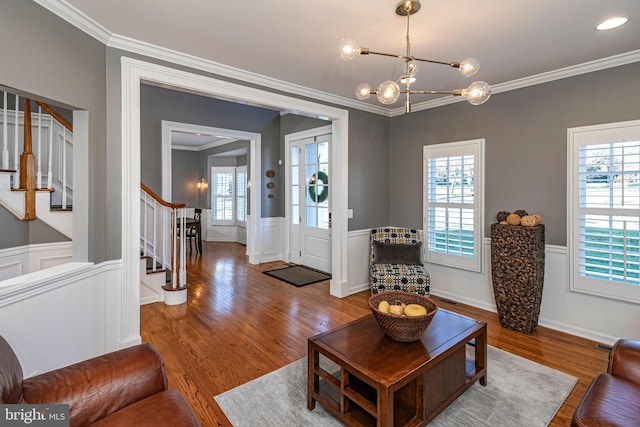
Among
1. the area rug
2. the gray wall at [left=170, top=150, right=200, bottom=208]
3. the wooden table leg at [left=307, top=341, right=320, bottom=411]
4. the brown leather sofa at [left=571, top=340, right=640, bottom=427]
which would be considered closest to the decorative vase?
the area rug

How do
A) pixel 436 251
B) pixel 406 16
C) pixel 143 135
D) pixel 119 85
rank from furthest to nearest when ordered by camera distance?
pixel 143 135
pixel 436 251
pixel 119 85
pixel 406 16

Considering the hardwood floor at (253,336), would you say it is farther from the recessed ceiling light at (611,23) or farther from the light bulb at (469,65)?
the recessed ceiling light at (611,23)

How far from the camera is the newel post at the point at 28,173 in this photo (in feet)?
10.3

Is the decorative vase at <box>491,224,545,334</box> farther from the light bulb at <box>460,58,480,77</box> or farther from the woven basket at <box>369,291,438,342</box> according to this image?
the light bulb at <box>460,58,480,77</box>

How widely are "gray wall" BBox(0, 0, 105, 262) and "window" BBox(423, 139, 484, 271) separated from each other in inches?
147

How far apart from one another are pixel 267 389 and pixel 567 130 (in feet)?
12.2

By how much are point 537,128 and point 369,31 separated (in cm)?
226

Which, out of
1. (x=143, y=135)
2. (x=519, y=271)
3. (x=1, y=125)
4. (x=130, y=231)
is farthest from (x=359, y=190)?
(x=1, y=125)

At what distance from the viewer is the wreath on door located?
5.38m

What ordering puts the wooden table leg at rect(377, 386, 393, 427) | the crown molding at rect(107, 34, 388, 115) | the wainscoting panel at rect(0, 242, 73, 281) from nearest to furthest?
1. the wooden table leg at rect(377, 386, 393, 427)
2. the crown molding at rect(107, 34, 388, 115)
3. the wainscoting panel at rect(0, 242, 73, 281)

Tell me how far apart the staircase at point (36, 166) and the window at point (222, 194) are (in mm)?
5017

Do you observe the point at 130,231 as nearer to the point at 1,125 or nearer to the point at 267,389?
the point at 267,389

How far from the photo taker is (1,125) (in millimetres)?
3568

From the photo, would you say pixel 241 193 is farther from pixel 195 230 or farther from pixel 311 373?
pixel 311 373
